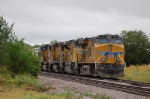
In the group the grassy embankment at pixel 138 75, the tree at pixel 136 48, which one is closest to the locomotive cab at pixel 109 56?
the grassy embankment at pixel 138 75

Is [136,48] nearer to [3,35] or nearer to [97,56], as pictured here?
[97,56]

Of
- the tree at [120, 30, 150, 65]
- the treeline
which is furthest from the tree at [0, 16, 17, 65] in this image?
the tree at [120, 30, 150, 65]

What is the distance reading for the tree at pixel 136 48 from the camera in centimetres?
5516

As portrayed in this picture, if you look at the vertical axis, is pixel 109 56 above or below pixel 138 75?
above

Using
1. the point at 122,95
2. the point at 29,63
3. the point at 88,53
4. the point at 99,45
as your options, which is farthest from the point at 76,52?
the point at 122,95

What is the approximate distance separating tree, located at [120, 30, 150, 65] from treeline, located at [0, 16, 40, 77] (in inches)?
1420

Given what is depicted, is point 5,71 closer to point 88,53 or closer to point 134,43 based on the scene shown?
point 88,53

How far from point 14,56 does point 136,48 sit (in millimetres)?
40011

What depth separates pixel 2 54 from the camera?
55.6ft

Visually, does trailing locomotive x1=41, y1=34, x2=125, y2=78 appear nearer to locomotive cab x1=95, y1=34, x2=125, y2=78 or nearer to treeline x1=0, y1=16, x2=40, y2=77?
locomotive cab x1=95, y1=34, x2=125, y2=78

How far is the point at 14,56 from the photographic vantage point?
19359 millimetres

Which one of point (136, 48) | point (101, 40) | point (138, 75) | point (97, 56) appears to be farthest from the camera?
point (136, 48)

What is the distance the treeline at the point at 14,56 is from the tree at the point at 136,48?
36.1 metres

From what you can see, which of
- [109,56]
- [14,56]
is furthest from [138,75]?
[14,56]
